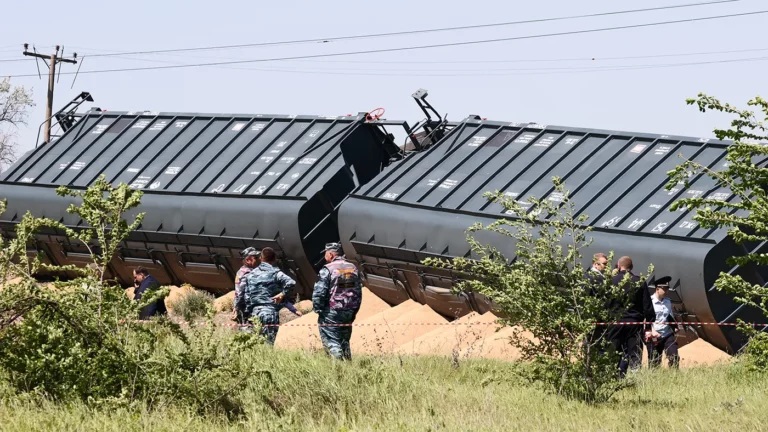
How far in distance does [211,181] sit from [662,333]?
462 inches

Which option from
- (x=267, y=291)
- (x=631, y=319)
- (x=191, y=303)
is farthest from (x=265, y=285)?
(x=191, y=303)

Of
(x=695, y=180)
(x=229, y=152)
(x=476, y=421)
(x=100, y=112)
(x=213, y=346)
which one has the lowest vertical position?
(x=476, y=421)

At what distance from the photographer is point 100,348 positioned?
1046 centimetres

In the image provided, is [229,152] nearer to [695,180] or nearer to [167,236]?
[167,236]

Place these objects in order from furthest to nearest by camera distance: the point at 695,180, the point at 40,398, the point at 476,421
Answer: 1. the point at 695,180
2. the point at 40,398
3. the point at 476,421

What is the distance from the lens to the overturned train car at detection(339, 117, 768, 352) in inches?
631

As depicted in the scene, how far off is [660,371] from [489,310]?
18.8 ft

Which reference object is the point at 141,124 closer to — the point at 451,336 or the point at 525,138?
the point at 525,138

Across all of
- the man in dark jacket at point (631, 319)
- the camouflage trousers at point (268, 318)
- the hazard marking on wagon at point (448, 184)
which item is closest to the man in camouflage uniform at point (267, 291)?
the camouflage trousers at point (268, 318)

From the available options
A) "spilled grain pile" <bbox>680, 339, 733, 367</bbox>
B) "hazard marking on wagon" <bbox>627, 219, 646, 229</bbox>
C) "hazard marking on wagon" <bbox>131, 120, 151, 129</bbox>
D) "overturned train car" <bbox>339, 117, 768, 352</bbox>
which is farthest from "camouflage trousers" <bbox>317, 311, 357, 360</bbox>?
"hazard marking on wagon" <bbox>131, 120, 151, 129</bbox>

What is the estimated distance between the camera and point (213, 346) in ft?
33.9

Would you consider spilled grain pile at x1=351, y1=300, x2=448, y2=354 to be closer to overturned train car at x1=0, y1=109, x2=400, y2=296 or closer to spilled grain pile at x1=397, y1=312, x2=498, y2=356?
spilled grain pile at x1=397, y1=312, x2=498, y2=356

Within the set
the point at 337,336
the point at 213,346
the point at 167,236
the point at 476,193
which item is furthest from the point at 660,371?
the point at 167,236

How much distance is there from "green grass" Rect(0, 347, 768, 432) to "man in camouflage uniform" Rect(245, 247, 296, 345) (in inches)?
68.3
